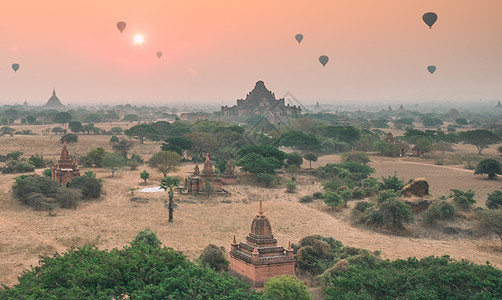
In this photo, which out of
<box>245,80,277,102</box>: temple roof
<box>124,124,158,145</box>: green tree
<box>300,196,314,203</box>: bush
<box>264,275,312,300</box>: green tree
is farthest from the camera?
<box>245,80,277,102</box>: temple roof

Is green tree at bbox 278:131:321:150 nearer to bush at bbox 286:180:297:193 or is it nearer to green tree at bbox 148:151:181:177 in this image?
green tree at bbox 148:151:181:177

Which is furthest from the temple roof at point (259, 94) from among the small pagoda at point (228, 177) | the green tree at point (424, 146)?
the small pagoda at point (228, 177)

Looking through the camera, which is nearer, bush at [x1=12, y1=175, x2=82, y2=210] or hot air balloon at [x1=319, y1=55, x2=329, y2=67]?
bush at [x1=12, y1=175, x2=82, y2=210]

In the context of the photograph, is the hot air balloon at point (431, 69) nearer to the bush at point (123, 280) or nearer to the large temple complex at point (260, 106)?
the large temple complex at point (260, 106)

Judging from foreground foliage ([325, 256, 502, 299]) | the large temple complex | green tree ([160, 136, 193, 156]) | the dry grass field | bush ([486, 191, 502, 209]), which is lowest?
the dry grass field

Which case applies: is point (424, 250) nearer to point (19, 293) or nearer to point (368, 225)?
point (368, 225)

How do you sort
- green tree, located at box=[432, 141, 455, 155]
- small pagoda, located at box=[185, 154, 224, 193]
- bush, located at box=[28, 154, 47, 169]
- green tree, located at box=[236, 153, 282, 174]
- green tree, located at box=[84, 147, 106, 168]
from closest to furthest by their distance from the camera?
small pagoda, located at box=[185, 154, 224, 193] → green tree, located at box=[236, 153, 282, 174] → bush, located at box=[28, 154, 47, 169] → green tree, located at box=[84, 147, 106, 168] → green tree, located at box=[432, 141, 455, 155]

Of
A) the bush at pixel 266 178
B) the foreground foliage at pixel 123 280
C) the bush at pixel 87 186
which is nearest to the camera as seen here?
the foreground foliage at pixel 123 280

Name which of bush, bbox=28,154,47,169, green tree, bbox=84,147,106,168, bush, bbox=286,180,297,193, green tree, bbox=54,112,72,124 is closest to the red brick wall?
bush, bbox=286,180,297,193
